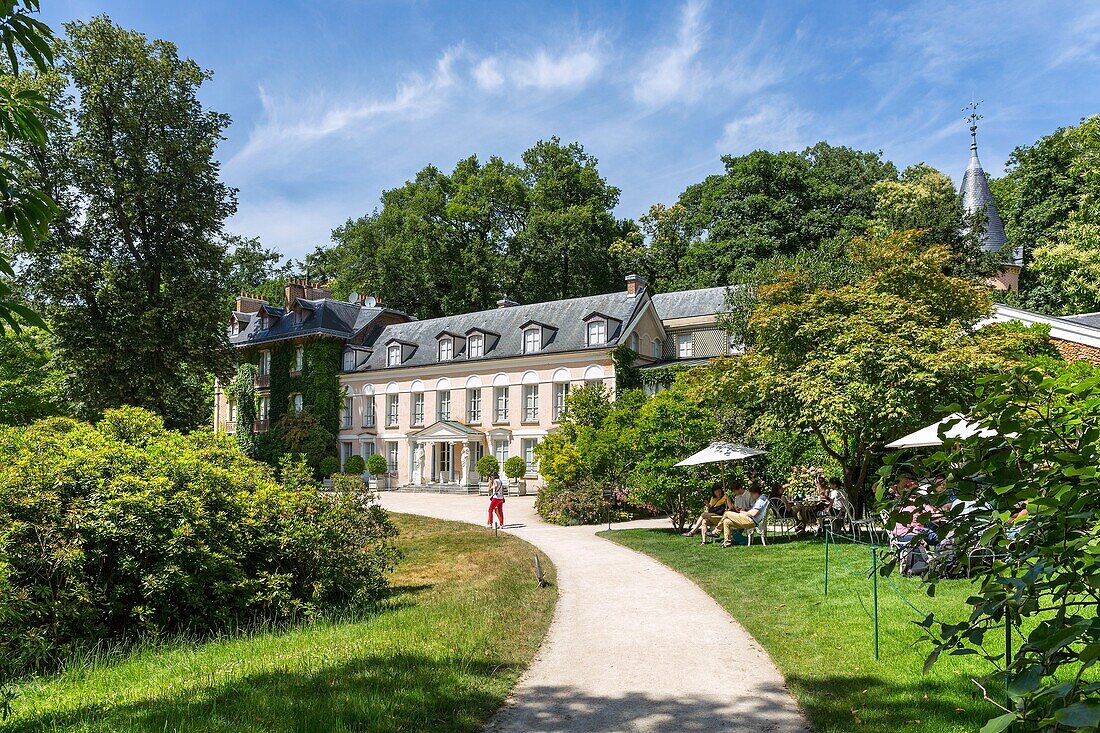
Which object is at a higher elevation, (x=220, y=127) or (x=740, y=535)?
(x=220, y=127)

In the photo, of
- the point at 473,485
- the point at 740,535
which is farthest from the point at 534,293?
the point at 740,535

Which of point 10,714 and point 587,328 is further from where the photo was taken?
point 587,328

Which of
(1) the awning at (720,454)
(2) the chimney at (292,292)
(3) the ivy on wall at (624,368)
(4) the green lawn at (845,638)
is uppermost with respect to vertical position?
(2) the chimney at (292,292)

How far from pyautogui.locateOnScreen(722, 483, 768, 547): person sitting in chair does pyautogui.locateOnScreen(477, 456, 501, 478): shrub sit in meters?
22.0

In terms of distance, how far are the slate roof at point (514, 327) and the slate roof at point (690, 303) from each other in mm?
4512

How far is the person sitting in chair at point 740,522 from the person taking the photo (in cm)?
1612

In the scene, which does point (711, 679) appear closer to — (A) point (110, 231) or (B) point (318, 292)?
(A) point (110, 231)

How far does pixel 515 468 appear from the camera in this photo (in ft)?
120

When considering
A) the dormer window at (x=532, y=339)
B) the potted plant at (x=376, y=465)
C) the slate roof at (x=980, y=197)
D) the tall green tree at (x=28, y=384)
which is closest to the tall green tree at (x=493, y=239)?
the dormer window at (x=532, y=339)

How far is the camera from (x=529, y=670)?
7.39 meters

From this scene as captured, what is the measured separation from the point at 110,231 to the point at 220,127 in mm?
5745

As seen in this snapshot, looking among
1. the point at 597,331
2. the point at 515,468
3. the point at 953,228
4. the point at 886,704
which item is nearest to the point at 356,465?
the point at 515,468

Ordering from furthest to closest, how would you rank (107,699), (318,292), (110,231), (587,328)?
(318,292) → (587,328) → (110,231) → (107,699)

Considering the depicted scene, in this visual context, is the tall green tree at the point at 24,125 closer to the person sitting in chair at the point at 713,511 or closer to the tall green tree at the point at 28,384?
the person sitting in chair at the point at 713,511
